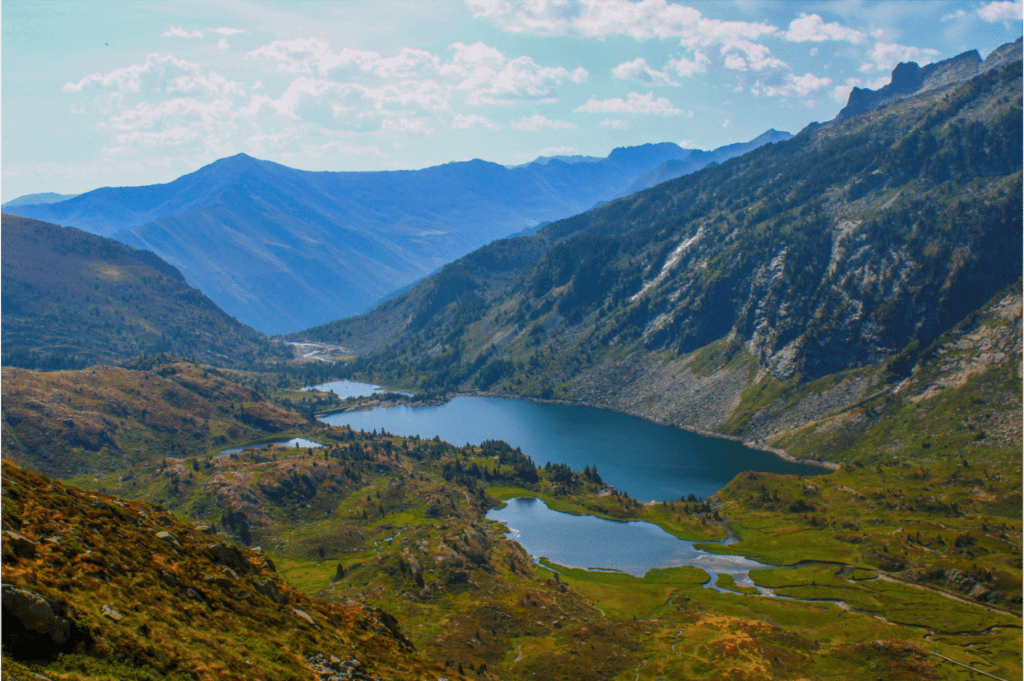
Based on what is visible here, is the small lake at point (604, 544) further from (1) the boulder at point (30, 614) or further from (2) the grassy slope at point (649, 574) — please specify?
(1) the boulder at point (30, 614)

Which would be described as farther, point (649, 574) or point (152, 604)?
point (649, 574)

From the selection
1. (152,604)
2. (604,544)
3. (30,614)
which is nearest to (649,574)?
(604,544)

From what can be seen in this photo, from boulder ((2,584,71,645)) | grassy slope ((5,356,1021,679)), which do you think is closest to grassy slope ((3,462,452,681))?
boulder ((2,584,71,645))

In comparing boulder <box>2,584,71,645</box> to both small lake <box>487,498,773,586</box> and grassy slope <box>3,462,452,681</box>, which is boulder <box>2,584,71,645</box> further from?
small lake <box>487,498,773,586</box>

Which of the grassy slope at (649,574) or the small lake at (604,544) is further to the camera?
Result: the small lake at (604,544)

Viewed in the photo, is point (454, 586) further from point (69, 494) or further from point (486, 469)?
point (486, 469)

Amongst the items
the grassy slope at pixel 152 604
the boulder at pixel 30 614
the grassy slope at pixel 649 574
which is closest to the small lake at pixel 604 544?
the grassy slope at pixel 649 574

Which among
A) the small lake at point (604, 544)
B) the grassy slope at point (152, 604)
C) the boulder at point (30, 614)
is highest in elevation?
the boulder at point (30, 614)

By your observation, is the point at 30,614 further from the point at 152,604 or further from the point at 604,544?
the point at 604,544
